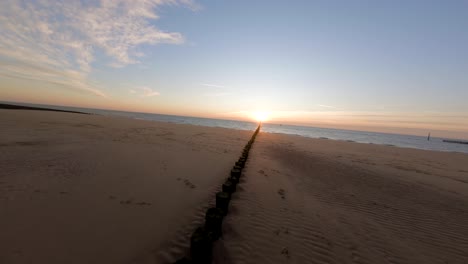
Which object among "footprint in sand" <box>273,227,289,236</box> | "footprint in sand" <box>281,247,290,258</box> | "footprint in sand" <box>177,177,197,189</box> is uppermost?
"footprint in sand" <box>177,177,197,189</box>

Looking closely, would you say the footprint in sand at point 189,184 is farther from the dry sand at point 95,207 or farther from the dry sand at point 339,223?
the dry sand at point 339,223

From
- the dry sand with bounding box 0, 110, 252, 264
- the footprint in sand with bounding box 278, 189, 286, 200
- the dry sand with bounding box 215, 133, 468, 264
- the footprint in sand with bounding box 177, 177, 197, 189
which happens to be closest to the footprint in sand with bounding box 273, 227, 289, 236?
the dry sand with bounding box 215, 133, 468, 264

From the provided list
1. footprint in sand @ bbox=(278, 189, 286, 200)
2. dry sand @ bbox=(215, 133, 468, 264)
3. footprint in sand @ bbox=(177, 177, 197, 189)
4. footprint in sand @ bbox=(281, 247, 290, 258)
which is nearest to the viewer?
footprint in sand @ bbox=(281, 247, 290, 258)

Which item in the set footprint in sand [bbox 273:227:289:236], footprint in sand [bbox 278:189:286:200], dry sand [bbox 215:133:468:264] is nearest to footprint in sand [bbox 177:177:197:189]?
dry sand [bbox 215:133:468:264]

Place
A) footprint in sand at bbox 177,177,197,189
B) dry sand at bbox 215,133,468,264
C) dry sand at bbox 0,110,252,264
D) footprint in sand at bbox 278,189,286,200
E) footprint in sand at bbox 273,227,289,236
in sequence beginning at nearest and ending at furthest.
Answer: dry sand at bbox 0,110,252,264
dry sand at bbox 215,133,468,264
footprint in sand at bbox 273,227,289,236
footprint in sand at bbox 278,189,286,200
footprint in sand at bbox 177,177,197,189

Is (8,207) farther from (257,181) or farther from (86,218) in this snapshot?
(257,181)

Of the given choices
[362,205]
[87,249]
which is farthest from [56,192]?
[362,205]

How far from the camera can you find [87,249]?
132 inches

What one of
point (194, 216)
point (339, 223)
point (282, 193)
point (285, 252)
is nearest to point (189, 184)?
point (194, 216)

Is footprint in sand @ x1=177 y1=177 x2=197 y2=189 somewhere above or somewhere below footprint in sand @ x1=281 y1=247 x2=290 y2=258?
above

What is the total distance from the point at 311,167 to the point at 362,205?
4969 millimetres

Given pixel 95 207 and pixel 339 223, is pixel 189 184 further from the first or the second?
pixel 339 223

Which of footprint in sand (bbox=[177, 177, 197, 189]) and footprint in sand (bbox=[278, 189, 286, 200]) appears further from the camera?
footprint in sand (bbox=[177, 177, 197, 189])

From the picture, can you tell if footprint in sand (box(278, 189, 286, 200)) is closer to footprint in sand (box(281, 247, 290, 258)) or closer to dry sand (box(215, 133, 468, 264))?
dry sand (box(215, 133, 468, 264))
